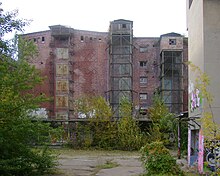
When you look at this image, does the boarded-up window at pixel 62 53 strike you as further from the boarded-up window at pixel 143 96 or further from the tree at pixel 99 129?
the tree at pixel 99 129

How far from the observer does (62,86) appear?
4353 centimetres

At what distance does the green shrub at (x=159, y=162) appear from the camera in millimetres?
11391

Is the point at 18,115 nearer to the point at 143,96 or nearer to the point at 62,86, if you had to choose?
the point at 62,86

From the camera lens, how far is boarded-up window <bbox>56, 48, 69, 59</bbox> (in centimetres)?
4422

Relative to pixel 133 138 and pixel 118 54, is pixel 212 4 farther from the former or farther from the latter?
pixel 118 54

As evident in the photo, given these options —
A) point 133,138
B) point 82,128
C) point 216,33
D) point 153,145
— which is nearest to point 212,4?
point 216,33

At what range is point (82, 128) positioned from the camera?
2742 centimetres

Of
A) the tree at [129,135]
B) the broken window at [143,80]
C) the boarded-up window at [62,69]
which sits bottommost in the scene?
the tree at [129,135]

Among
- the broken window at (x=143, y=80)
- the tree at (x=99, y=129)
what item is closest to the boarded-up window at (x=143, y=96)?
the broken window at (x=143, y=80)

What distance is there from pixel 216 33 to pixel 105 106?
14.3 meters

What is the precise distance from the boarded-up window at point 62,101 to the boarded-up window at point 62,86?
0.91 m

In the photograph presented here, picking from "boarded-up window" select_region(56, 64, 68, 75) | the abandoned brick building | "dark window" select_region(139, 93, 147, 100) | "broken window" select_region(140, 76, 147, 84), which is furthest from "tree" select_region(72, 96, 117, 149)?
"broken window" select_region(140, 76, 147, 84)

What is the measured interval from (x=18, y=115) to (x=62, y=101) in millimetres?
32530

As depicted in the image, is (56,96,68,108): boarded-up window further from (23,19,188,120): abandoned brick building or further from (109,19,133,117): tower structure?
(109,19,133,117): tower structure
